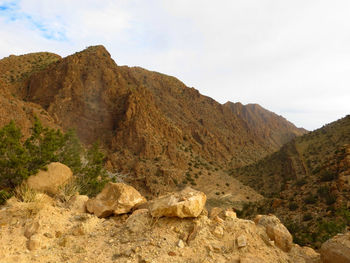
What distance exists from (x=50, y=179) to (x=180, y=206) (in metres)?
4.55

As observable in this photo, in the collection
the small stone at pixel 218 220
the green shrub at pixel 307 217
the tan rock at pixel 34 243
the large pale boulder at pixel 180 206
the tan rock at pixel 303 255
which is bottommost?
the green shrub at pixel 307 217

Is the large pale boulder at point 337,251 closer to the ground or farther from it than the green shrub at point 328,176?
closer to the ground

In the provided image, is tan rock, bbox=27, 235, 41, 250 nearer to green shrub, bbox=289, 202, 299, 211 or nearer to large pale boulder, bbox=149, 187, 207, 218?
large pale boulder, bbox=149, 187, 207, 218

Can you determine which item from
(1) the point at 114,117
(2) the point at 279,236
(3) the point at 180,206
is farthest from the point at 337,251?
(1) the point at 114,117

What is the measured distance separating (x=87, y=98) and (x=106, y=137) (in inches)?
362

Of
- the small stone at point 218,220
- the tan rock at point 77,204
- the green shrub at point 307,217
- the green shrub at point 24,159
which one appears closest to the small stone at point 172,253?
the small stone at point 218,220

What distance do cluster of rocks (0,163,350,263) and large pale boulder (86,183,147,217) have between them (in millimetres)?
26

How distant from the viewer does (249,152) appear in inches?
2724

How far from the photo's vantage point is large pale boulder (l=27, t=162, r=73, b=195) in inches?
273

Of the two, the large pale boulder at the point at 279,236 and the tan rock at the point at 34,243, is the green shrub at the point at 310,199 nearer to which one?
the large pale boulder at the point at 279,236

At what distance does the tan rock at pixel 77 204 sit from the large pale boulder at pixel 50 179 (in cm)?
94

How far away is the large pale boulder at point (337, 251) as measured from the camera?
4355 mm

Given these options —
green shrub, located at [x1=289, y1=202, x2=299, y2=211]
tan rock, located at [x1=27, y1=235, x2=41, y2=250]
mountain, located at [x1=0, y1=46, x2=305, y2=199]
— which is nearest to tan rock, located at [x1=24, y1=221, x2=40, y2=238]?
tan rock, located at [x1=27, y1=235, x2=41, y2=250]

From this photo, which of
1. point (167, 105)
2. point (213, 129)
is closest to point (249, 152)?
point (213, 129)
